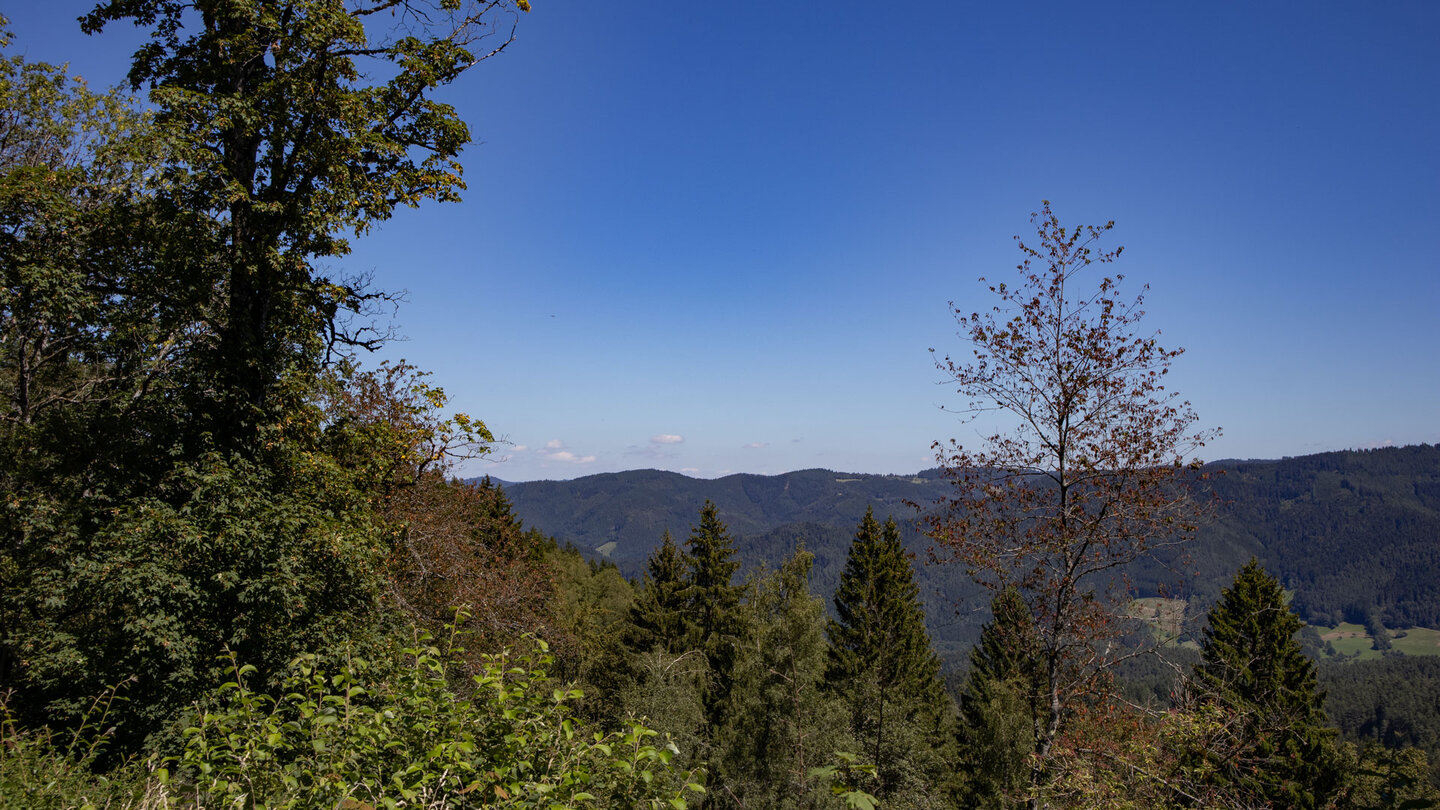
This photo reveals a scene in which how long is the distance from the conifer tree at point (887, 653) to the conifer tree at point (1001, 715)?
1.49 metres

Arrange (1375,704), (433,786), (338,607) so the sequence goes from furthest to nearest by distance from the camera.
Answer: (1375,704) < (338,607) < (433,786)

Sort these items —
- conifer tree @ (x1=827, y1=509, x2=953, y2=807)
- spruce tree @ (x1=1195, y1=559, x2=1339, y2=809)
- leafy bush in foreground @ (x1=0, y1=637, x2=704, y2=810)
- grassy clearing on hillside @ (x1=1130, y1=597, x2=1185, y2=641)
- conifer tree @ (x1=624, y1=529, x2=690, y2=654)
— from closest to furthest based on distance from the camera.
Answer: leafy bush in foreground @ (x1=0, y1=637, x2=704, y2=810)
grassy clearing on hillside @ (x1=1130, y1=597, x2=1185, y2=641)
conifer tree @ (x1=827, y1=509, x2=953, y2=807)
spruce tree @ (x1=1195, y1=559, x2=1339, y2=809)
conifer tree @ (x1=624, y1=529, x2=690, y2=654)

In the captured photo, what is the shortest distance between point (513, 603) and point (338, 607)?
702cm

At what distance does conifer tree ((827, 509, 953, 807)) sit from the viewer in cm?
2161

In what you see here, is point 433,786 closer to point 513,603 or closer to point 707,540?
point 513,603

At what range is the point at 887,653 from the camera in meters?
23.5

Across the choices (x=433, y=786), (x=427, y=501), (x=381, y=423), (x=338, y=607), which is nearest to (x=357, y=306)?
(x=381, y=423)

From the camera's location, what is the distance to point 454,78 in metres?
11.0

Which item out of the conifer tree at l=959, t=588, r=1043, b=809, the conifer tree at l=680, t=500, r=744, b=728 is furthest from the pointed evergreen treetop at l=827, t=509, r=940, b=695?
the conifer tree at l=680, t=500, r=744, b=728

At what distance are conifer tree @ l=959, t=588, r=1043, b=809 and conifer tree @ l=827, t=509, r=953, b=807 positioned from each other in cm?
149

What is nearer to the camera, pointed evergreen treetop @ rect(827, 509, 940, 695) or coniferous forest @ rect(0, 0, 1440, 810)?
coniferous forest @ rect(0, 0, 1440, 810)

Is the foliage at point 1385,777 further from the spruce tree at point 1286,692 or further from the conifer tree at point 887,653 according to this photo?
the conifer tree at point 887,653

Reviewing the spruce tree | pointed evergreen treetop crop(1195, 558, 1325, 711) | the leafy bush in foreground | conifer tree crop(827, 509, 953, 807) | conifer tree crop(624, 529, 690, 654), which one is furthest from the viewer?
conifer tree crop(624, 529, 690, 654)

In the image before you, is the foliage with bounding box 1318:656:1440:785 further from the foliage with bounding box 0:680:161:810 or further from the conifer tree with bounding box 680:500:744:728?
the foliage with bounding box 0:680:161:810
